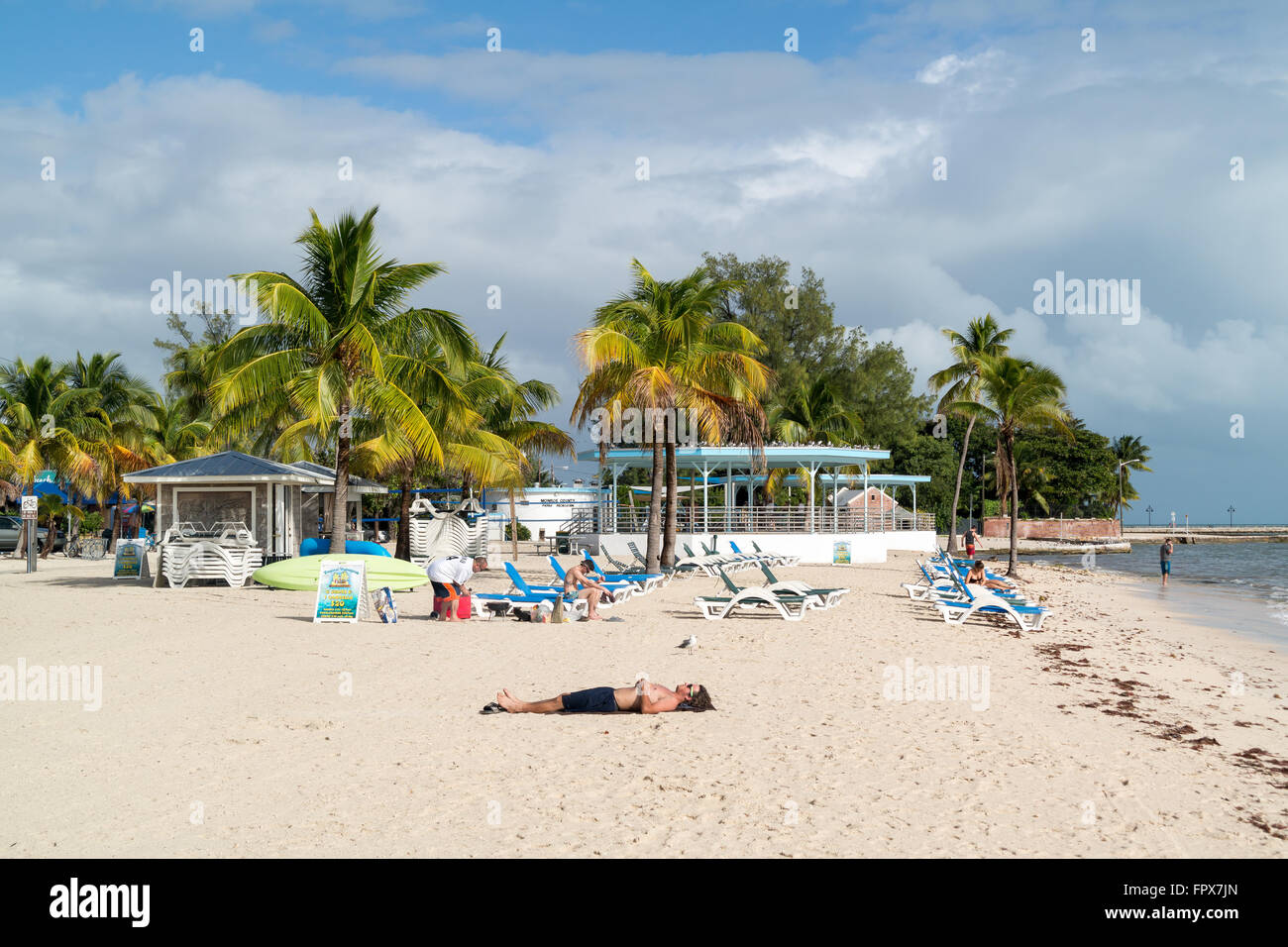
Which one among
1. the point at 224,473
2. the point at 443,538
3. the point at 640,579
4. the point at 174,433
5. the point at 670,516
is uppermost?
the point at 174,433

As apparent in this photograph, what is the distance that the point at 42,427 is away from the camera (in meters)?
28.9

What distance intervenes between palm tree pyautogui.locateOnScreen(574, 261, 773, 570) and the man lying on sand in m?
13.0

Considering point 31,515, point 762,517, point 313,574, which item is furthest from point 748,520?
point 31,515

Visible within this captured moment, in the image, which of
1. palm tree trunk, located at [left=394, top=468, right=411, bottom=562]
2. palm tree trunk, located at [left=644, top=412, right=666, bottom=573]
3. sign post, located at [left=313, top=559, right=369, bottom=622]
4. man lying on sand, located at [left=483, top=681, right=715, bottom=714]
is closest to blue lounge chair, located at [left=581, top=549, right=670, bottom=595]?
palm tree trunk, located at [left=644, top=412, right=666, bottom=573]

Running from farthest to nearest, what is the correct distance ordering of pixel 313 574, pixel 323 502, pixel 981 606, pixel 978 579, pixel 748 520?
1. pixel 323 502
2. pixel 748 520
3. pixel 978 579
4. pixel 313 574
5. pixel 981 606

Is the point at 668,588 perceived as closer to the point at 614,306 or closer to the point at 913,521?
the point at 614,306

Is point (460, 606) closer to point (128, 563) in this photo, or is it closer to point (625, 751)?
point (625, 751)

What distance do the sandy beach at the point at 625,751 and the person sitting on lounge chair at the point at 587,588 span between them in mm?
1329

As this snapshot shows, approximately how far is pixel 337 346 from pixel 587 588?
23.8 feet

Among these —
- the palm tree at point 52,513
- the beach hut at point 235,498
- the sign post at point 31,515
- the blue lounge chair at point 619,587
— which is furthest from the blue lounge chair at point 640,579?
the palm tree at point 52,513

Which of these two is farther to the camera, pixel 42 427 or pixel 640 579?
pixel 42 427
